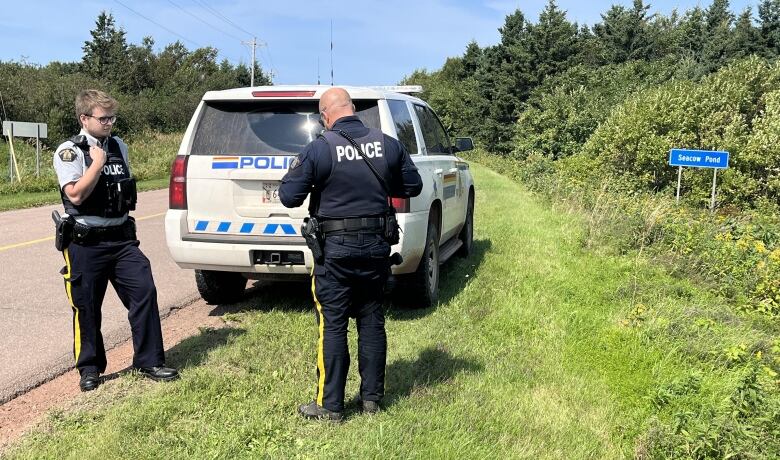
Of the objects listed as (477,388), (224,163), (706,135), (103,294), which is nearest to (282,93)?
(224,163)

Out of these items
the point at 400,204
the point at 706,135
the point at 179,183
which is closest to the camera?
the point at 400,204

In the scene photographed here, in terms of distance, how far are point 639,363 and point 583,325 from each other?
82 centimetres

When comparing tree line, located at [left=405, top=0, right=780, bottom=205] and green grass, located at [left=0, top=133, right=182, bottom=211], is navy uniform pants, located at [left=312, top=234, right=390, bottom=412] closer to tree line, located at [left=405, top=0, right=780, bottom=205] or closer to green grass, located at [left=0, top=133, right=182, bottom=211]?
green grass, located at [left=0, top=133, right=182, bottom=211]

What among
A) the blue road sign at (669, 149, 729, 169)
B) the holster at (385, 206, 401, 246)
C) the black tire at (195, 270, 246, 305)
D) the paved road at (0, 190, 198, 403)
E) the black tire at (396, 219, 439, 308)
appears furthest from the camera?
the blue road sign at (669, 149, 729, 169)

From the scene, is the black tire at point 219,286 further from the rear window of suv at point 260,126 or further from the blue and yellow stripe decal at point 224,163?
the rear window of suv at point 260,126

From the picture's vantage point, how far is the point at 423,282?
5512 mm

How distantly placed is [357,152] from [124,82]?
2693 inches

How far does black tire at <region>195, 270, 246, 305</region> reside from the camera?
5.77 metres

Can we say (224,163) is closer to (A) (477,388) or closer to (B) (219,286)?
(B) (219,286)

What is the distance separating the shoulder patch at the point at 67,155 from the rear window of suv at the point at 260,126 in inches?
57.5

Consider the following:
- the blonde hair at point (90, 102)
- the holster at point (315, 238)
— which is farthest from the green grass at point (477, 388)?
the blonde hair at point (90, 102)

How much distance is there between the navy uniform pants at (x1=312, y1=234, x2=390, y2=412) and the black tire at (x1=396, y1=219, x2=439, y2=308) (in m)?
1.96

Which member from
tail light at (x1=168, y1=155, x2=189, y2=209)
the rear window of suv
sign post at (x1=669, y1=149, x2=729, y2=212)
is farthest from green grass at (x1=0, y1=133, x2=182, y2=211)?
sign post at (x1=669, y1=149, x2=729, y2=212)

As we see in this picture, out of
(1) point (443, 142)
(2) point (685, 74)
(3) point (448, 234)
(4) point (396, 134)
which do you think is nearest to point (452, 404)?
(4) point (396, 134)
